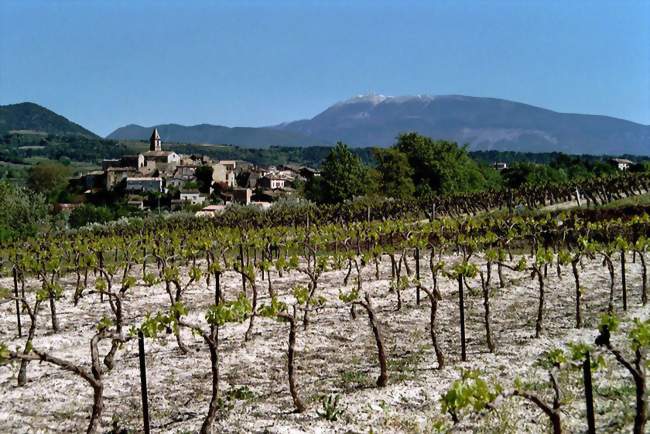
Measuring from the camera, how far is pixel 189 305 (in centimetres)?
1744

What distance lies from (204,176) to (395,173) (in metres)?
69.6

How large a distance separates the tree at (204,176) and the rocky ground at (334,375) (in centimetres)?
10850

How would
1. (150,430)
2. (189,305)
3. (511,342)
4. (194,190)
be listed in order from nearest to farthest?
(150,430) < (511,342) < (189,305) < (194,190)

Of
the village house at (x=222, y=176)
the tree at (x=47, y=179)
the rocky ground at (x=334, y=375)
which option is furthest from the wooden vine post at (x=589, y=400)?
the tree at (x=47, y=179)

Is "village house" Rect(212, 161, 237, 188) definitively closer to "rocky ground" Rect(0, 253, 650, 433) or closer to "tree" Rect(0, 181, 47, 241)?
"tree" Rect(0, 181, 47, 241)

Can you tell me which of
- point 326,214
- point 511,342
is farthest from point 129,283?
point 326,214

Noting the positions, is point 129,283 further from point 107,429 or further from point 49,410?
point 107,429

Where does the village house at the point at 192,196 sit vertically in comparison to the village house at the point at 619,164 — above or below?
below

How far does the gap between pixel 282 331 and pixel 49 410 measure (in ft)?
18.8

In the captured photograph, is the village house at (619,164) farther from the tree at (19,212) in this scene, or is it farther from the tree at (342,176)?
the tree at (19,212)

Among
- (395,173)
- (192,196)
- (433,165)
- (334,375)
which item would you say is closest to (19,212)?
(395,173)

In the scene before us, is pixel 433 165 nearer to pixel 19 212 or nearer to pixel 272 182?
pixel 19 212

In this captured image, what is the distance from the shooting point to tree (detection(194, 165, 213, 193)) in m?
124

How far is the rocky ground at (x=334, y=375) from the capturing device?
340 inches
